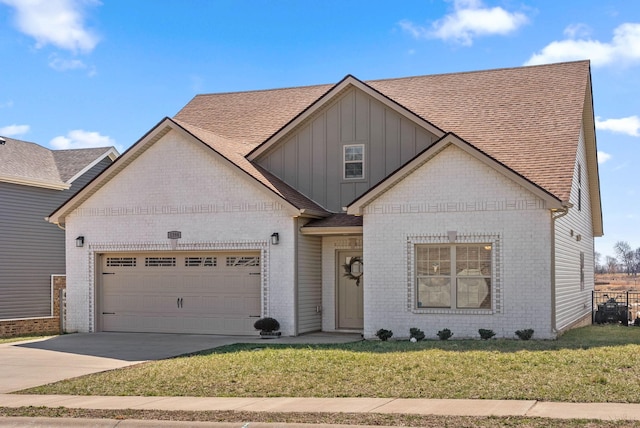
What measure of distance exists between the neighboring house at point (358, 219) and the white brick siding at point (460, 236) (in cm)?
3

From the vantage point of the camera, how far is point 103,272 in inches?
939

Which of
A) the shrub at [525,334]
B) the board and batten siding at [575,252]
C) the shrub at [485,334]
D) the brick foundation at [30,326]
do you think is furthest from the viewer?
the brick foundation at [30,326]

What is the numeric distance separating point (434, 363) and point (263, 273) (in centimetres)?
835

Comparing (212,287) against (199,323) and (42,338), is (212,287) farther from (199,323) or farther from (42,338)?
(42,338)

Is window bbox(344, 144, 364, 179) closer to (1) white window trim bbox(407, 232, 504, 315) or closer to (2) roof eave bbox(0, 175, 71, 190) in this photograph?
(1) white window trim bbox(407, 232, 504, 315)

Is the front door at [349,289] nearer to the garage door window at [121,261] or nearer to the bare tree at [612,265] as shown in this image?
the garage door window at [121,261]

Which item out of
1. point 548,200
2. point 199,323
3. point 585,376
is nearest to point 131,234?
point 199,323

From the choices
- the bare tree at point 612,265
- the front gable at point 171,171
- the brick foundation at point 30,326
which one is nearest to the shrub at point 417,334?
the front gable at point 171,171

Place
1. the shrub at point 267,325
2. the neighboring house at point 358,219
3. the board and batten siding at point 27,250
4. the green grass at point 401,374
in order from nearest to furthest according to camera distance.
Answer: the green grass at point 401,374
the neighboring house at point 358,219
the shrub at point 267,325
the board and batten siding at point 27,250

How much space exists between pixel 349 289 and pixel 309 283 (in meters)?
1.29

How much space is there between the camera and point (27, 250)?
103 ft

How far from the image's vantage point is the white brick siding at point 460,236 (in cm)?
1886

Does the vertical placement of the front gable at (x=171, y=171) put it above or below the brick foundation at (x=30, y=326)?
above

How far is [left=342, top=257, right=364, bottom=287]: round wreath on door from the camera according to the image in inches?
890
